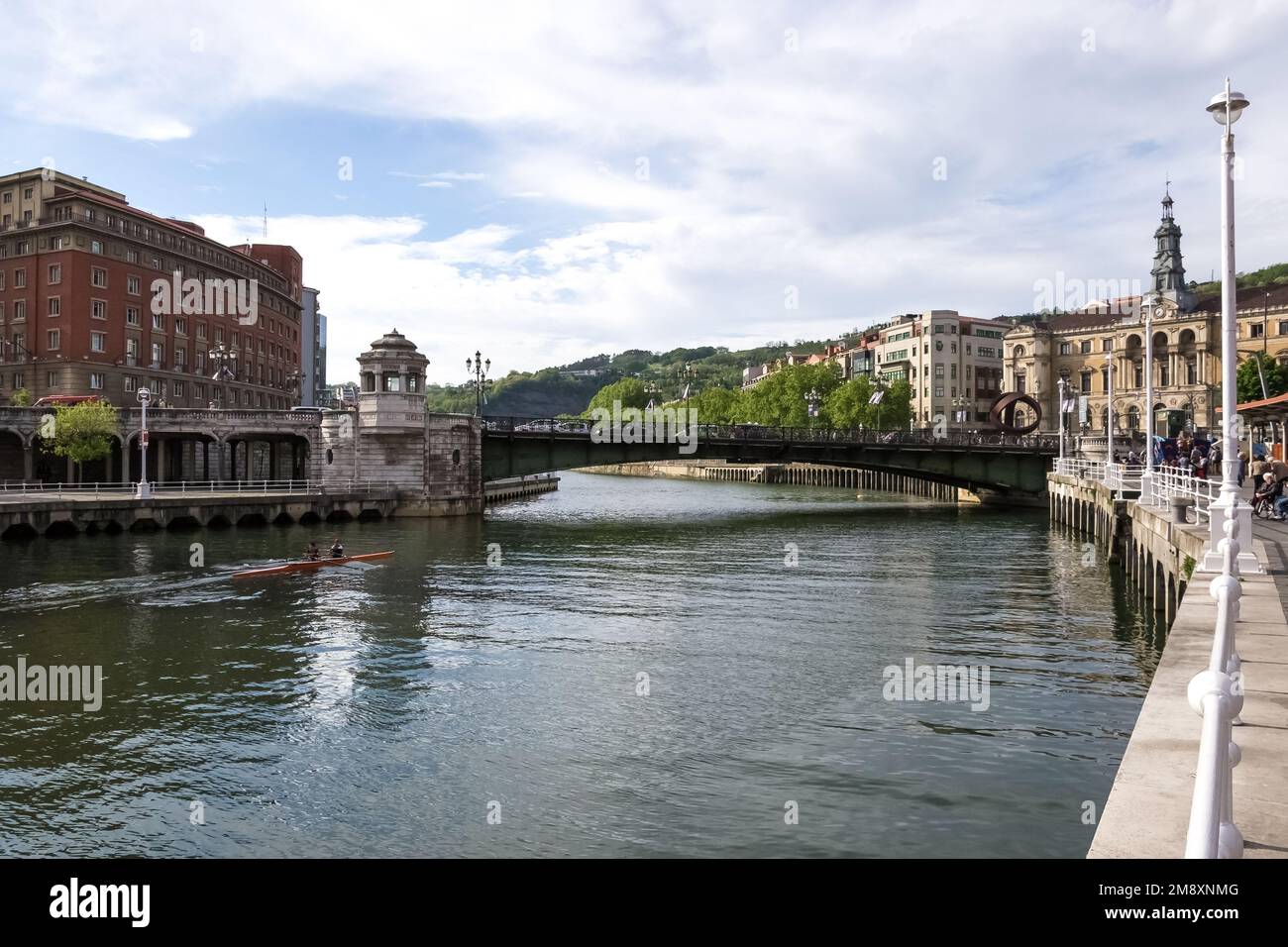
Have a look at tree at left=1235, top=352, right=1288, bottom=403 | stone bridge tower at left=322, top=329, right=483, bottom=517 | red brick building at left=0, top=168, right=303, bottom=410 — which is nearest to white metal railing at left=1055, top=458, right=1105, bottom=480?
tree at left=1235, top=352, right=1288, bottom=403

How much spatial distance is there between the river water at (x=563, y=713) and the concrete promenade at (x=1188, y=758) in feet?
8.54

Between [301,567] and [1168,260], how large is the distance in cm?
13421

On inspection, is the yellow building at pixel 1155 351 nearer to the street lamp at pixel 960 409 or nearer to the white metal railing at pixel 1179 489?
the street lamp at pixel 960 409

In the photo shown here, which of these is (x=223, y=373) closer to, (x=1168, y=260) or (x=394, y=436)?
(x=394, y=436)

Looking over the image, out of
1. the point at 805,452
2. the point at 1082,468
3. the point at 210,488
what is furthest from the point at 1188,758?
the point at 805,452

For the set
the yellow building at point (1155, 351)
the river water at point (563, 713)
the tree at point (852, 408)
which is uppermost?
the yellow building at point (1155, 351)

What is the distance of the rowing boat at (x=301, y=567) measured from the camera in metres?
39.0

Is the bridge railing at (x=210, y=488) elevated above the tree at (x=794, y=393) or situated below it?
below

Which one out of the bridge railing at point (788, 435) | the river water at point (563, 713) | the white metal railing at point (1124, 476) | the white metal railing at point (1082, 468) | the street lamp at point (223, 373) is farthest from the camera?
the street lamp at point (223, 373)

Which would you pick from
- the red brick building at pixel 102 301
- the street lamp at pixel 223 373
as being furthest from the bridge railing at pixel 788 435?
the street lamp at pixel 223 373

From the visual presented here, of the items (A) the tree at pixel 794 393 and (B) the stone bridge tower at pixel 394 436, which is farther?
(A) the tree at pixel 794 393

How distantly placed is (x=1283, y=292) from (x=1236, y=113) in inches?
4879

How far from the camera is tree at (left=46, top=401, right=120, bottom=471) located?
65.4 meters

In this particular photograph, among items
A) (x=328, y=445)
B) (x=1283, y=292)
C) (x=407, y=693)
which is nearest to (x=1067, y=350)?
(x=1283, y=292)
